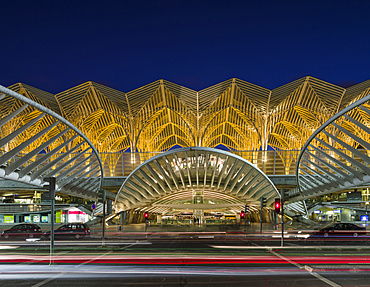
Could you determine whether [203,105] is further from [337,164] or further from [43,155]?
[337,164]

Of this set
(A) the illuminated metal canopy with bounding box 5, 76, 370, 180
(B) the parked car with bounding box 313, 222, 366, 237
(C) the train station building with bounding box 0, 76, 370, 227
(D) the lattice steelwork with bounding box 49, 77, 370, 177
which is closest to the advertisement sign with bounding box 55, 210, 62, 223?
(C) the train station building with bounding box 0, 76, 370, 227

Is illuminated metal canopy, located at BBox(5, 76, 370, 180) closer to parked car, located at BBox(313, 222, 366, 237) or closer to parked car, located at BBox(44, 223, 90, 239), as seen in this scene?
parked car, located at BBox(313, 222, 366, 237)

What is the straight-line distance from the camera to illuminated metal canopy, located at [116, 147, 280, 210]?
3331 cm

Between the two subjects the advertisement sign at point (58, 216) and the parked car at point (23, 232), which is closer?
the parked car at point (23, 232)

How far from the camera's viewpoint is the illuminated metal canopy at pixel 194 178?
33312 millimetres

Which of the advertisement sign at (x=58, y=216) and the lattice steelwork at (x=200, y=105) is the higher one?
the lattice steelwork at (x=200, y=105)

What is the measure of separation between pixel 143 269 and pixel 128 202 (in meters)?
27.5

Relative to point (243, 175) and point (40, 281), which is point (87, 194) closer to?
point (243, 175)

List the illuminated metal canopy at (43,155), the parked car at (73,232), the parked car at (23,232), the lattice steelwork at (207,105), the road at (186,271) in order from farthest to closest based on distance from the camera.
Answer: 1. the lattice steelwork at (207,105)
2. the parked car at (23,232)
3. the parked car at (73,232)
4. the illuminated metal canopy at (43,155)
5. the road at (186,271)

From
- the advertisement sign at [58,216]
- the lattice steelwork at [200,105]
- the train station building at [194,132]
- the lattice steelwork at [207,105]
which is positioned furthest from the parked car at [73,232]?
the advertisement sign at [58,216]

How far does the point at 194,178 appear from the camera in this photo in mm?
38438

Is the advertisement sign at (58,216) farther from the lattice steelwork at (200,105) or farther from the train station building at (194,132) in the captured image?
the lattice steelwork at (200,105)

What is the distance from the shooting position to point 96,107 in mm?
59625

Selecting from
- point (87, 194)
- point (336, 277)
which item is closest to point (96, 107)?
point (87, 194)
